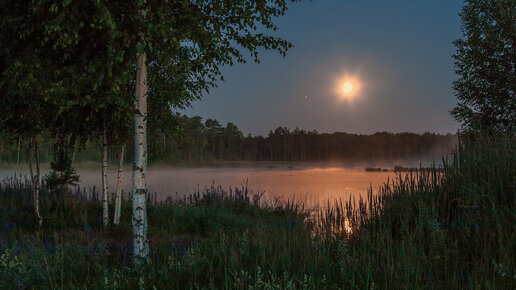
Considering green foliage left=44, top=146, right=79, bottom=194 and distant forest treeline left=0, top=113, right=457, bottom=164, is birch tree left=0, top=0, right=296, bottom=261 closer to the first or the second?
green foliage left=44, top=146, right=79, bottom=194

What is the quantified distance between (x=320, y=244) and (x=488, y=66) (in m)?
25.3

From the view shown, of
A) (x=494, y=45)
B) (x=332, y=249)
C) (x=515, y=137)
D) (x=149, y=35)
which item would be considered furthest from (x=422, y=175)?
(x=494, y=45)

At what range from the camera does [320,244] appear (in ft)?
20.0

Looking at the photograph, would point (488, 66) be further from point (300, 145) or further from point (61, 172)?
point (300, 145)

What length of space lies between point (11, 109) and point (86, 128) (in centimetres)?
205

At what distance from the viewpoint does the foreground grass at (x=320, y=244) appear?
469 cm

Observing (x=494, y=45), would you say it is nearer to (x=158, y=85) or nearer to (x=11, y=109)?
(x=158, y=85)

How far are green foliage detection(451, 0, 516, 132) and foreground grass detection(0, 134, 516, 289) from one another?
16691mm

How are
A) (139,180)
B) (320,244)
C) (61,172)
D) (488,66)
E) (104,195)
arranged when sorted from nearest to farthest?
(320,244), (139,180), (104,195), (61,172), (488,66)

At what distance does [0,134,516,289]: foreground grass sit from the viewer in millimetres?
4691

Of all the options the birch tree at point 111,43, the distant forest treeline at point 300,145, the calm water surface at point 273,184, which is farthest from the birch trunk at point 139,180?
the distant forest treeline at point 300,145

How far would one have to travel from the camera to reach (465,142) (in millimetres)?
11672

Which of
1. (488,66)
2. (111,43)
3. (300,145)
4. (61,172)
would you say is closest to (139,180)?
(111,43)

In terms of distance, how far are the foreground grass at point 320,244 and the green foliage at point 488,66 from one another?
54.8 feet
